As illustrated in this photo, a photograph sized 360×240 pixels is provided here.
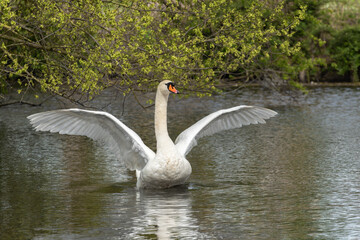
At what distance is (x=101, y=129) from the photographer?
1313 cm

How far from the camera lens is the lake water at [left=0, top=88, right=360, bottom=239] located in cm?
977

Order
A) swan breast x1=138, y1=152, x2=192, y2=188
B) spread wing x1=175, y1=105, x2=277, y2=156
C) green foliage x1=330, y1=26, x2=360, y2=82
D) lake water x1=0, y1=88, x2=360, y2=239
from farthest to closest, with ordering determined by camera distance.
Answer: green foliage x1=330, y1=26, x2=360, y2=82 → spread wing x1=175, y1=105, x2=277, y2=156 → swan breast x1=138, y1=152, x2=192, y2=188 → lake water x1=0, y1=88, x2=360, y2=239

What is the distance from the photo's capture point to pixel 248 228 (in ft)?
31.9

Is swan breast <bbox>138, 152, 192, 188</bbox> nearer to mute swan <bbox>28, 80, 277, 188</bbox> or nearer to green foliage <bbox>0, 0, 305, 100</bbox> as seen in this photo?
Result: mute swan <bbox>28, 80, 277, 188</bbox>

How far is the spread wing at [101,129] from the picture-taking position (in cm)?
1287

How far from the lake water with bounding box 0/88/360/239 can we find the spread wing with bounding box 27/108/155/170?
514 mm

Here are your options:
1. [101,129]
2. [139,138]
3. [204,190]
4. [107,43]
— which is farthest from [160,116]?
[107,43]

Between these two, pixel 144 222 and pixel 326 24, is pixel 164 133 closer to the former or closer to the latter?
pixel 144 222

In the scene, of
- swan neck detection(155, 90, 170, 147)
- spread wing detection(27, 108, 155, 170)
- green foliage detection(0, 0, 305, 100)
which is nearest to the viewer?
swan neck detection(155, 90, 170, 147)

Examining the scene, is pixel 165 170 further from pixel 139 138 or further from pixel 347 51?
pixel 347 51

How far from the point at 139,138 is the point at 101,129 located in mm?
621

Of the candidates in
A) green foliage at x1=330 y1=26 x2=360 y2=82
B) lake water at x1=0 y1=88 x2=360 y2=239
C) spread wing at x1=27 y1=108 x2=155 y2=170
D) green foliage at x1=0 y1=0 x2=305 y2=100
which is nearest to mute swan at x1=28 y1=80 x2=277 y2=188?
spread wing at x1=27 y1=108 x2=155 y2=170

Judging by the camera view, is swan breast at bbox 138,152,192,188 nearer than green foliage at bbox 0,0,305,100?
Yes

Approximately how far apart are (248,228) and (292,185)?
10.6 ft
